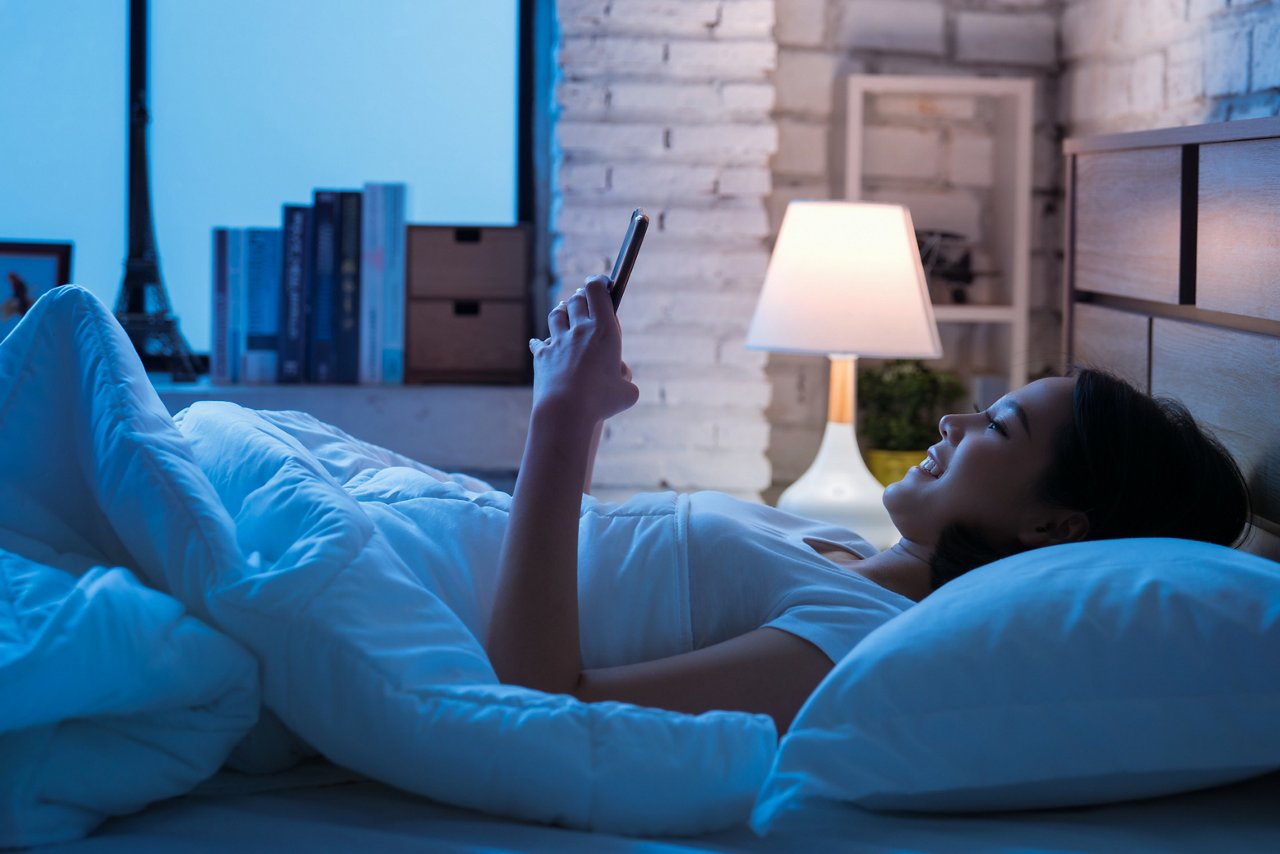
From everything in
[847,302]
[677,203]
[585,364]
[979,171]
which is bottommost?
[585,364]

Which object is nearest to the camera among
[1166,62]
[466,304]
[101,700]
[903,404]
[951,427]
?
[101,700]

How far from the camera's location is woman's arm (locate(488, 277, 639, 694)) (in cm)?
112

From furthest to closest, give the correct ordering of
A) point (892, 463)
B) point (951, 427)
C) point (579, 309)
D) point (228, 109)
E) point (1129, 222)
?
point (228, 109) → point (892, 463) → point (1129, 222) → point (951, 427) → point (579, 309)

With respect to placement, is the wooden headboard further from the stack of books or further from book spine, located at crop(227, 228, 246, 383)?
book spine, located at crop(227, 228, 246, 383)

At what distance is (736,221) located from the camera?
9.13ft

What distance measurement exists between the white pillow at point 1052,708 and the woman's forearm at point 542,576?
242 mm

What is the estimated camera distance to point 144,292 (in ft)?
9.83

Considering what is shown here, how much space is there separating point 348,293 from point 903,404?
1.25m

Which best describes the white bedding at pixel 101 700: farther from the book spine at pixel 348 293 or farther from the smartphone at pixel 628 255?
the book spine at pixel 348 293

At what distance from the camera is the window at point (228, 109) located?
10.3 feet

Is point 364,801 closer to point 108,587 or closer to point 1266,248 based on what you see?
point 108,587

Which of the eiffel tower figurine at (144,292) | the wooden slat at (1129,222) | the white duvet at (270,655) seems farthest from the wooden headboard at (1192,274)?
the eiffel tower figurine at (144,292)

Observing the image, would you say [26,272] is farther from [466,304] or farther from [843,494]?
[843,494]

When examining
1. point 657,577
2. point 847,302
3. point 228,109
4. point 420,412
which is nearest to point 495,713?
point 657,577
